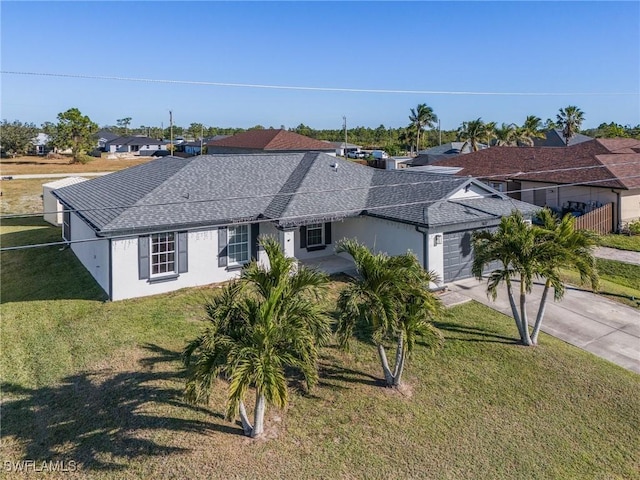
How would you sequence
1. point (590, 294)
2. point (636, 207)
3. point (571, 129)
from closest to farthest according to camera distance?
1. point (590, 294)
2. point (636, 207)
3. point (571, 129)

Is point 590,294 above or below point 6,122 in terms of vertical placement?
below

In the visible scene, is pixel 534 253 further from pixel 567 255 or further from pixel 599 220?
pixel 599 220

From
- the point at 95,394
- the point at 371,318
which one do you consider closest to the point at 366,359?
the point at 371,318

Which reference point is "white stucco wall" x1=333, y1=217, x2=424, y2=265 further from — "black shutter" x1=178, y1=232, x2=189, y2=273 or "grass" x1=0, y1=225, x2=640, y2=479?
"black shutter" x1=178, y1=232, x2=189, y2=273

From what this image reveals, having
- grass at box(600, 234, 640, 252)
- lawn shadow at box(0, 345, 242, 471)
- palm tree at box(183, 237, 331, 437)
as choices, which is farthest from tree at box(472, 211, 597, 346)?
grass at box(600, 234, 640, 252)

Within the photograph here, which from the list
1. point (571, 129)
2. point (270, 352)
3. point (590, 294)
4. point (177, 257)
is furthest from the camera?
point (571, 129)

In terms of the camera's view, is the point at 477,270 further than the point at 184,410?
Yes

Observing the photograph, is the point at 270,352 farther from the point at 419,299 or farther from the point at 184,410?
the point at 419,299
